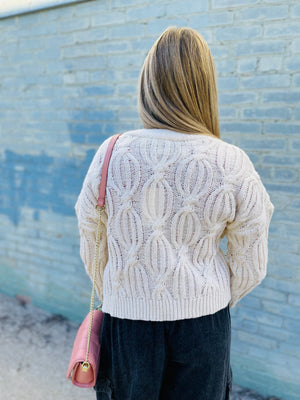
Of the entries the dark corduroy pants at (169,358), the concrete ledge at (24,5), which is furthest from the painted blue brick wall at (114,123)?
the dark corduroy pants at (169,358)

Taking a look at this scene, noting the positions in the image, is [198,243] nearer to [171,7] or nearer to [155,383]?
[155,383]

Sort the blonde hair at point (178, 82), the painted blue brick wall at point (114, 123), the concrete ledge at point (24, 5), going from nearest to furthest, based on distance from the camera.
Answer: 1. the blonde hair at point (178, 82)
2. the painted blue brick wall at point (114, 123)
3. the concrete ledge at point (24, 5)

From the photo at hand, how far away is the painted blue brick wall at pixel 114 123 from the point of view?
2211 millimetres

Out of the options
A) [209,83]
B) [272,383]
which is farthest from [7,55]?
[272,383]

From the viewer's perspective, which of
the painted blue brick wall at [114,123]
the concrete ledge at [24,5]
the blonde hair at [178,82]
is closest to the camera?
the blonde hair at [178,82]

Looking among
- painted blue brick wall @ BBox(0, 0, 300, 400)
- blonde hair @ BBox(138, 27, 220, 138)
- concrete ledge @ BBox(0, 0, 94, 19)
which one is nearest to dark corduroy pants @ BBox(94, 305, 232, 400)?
blonde hair @ BBox(138, 27, 220, 138)

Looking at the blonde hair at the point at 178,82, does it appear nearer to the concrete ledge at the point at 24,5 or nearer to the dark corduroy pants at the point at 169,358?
the dark corduroy pants at the point at 169,358

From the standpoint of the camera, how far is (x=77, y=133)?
309 cm

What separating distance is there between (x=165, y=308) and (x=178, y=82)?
792 mm

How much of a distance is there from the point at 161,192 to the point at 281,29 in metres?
1.39

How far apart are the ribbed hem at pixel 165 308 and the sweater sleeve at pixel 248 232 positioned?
0.61ft

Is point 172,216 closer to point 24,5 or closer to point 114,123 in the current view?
point 114,123

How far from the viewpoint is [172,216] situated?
1.34 m

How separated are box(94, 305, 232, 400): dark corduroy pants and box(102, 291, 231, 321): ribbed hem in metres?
0.03
